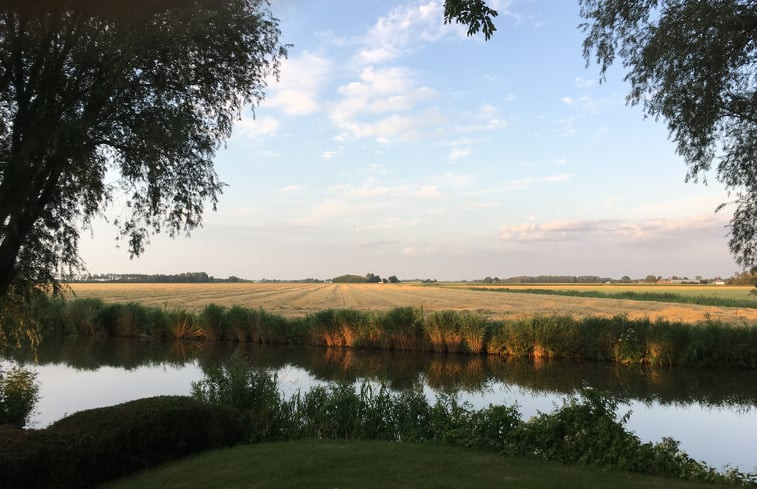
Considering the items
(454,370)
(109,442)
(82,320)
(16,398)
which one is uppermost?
(109,442)

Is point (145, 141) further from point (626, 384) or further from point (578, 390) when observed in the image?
point (626, 384)

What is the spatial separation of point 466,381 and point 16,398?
14.8 meters

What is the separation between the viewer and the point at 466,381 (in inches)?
774

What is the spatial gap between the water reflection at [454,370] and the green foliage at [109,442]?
22.5 feet

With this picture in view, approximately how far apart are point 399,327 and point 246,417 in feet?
61.4

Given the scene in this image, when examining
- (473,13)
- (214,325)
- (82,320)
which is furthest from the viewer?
(82,320)

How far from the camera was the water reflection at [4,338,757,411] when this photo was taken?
1808cm

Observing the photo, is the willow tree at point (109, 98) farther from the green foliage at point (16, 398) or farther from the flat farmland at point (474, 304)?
the flat farmland at point (474, 304)

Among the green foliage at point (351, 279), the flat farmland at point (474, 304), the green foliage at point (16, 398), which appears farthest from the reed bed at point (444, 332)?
the green foliage at point (351, 279)

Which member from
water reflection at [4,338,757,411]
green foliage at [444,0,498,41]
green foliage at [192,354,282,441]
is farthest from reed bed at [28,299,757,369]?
green foliage at [444,0,498,41]

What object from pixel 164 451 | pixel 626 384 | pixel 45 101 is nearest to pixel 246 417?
pixel 164 451

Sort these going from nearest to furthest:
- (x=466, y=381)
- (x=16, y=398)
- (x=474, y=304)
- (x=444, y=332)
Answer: (x=16, y=398), (x=466, y=381), (x=444, y=332), (x=474, y=304)

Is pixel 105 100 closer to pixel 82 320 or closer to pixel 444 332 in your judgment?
pixel 444 332

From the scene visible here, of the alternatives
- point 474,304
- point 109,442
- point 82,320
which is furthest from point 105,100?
point 474,304
